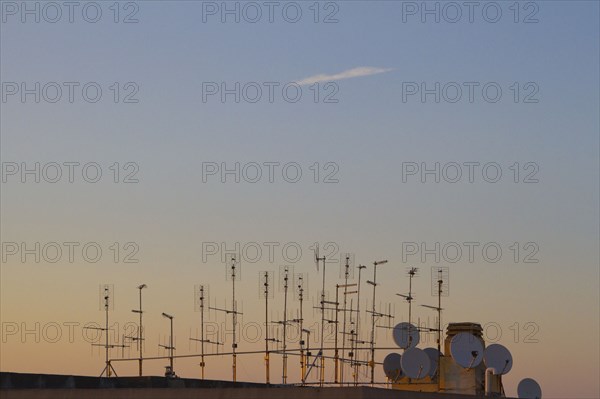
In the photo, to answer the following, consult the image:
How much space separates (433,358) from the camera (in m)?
65.8

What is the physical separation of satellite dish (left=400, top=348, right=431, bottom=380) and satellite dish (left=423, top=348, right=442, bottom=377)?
2.53ft

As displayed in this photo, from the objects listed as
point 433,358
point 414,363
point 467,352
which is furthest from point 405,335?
point 414,363

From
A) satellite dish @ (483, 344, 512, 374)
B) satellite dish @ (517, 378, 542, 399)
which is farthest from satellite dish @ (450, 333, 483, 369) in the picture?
satellite dish @ (517, 378, 542, 399)

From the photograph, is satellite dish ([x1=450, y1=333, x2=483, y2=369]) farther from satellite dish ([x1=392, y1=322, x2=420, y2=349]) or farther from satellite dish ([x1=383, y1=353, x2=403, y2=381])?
satellite dish ([x1=383, y1=353, x2=403, y2=381])

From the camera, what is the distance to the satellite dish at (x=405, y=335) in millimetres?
69125

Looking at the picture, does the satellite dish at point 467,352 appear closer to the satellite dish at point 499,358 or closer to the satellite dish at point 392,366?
the satellite dish at point 499,358

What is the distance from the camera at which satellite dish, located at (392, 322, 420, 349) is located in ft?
227

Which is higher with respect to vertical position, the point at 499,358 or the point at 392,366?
the point at 499,358

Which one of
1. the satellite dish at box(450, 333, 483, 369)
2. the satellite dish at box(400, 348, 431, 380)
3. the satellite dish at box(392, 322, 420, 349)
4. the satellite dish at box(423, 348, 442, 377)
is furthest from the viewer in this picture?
the satellite dish at box(392, 322, 420, 349)

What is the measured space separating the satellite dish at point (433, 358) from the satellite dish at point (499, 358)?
243 centimetres

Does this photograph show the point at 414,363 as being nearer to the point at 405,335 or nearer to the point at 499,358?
the point at 499,358

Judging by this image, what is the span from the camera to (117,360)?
214 ft

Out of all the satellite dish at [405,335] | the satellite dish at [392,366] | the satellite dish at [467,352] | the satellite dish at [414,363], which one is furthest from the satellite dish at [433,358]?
the satellite dish at [392,366]

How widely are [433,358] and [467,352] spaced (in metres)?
3.81
